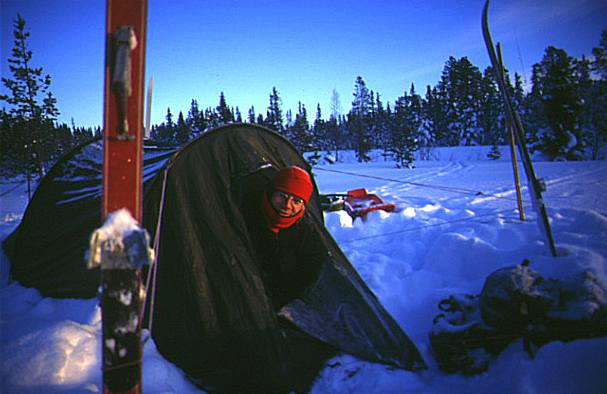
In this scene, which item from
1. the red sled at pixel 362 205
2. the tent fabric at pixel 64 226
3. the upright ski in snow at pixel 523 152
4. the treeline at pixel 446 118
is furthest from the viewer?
the treeline at pixel 446 118

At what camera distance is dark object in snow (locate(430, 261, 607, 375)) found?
1.95 m

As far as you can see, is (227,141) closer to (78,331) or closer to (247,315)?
(247,315)

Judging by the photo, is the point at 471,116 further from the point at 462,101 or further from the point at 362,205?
the point at 362,205

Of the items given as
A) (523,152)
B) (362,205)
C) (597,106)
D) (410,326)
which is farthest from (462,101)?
(410,326)

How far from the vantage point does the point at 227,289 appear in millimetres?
2189

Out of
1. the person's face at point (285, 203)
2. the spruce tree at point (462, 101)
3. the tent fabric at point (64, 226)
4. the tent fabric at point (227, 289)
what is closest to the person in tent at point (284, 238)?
the person's face at point (285, 203)

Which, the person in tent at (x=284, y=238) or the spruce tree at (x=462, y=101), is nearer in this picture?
the person in tent at (x=284, y=238)

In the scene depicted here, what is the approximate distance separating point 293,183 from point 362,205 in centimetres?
495

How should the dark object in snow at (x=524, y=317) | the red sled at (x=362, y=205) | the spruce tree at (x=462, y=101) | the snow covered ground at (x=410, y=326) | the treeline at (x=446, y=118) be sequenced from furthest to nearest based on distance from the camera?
the spruce tree at (x=462, y=101) → the treeline at (x=446, y=118) → the red sled at (x=362, y=205) → the dark object in snow at (x=524, y=317) → the snow covered ground at (x=410, y=326)

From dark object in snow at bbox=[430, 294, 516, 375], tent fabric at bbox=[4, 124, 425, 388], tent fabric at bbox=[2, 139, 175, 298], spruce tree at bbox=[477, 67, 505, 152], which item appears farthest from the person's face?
spruce tree at bbox=[477, 67, 505, 152]

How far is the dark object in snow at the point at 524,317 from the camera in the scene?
1946 millimetres

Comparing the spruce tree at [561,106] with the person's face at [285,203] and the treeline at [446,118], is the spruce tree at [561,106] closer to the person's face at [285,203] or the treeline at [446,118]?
the treeline at [446,118]

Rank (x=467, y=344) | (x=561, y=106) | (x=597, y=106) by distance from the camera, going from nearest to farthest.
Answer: (x=467, y=344) < (x=561, y=106) < (x=597, y=106)

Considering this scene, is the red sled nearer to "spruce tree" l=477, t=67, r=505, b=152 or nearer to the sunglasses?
the sunglasses
